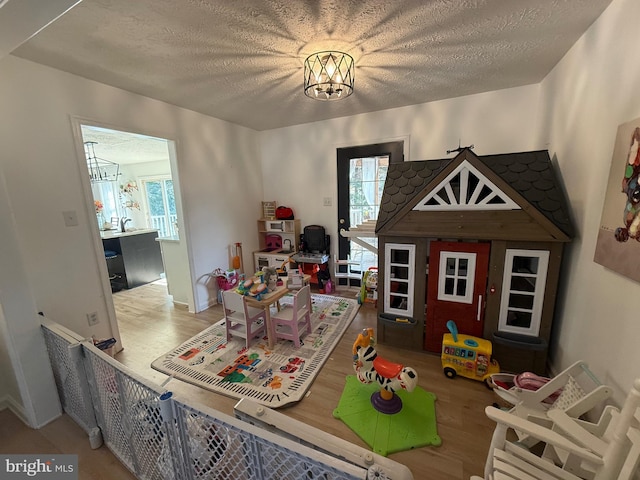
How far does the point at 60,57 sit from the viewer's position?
180 centimetres

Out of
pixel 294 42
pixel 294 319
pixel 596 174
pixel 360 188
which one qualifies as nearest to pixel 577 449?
pixel 596 174

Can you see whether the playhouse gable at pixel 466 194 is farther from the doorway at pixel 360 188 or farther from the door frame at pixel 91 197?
the door frame at pixel 91 197

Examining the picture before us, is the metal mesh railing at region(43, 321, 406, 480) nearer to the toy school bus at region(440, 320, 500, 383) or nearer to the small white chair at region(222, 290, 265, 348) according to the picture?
the small white chair at region(222, 290, 265, 348)

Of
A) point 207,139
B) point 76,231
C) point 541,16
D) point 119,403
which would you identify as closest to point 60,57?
point 76,231

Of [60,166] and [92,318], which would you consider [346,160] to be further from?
[92,318]

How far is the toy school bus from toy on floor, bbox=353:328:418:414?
465 mm

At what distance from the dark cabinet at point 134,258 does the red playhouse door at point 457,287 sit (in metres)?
4.39

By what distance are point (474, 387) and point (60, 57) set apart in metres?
3.71

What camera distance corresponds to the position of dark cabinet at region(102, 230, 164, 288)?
13.4 ft

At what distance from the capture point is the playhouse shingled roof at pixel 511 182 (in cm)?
179

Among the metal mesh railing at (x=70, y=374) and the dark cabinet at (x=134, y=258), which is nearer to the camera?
the metal mesh railing at (x=70, y=374)

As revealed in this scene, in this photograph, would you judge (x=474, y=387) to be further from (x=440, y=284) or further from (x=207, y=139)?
(x=207, y=139)

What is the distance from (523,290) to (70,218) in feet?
11.6

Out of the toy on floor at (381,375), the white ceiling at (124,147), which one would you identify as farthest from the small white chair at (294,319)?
the white ceiling at (124,147)
